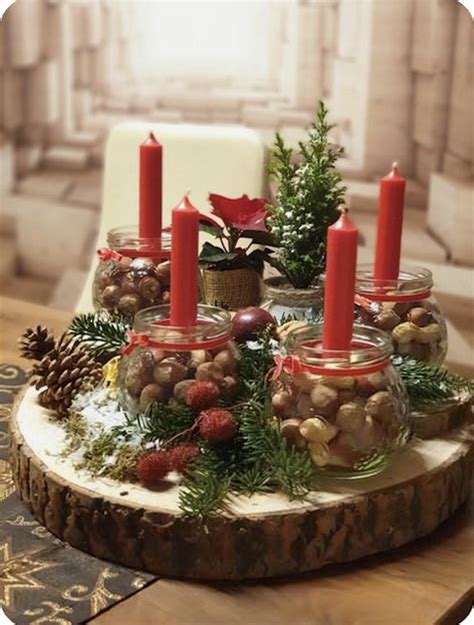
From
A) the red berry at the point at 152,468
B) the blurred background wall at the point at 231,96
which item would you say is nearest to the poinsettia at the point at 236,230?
the red berry at the point at 152,468

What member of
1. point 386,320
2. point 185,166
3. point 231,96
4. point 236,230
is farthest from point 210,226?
point 231,96

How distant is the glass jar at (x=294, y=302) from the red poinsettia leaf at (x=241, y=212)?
0.25 ft

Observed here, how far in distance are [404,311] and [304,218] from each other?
0.15m

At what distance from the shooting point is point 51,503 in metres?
0.93

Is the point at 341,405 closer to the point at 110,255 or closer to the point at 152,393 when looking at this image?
the point at 152,393

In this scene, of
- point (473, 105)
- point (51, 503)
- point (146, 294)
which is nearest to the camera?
point (51, 503)

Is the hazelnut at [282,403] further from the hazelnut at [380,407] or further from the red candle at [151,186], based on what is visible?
the red candle at [151,186]

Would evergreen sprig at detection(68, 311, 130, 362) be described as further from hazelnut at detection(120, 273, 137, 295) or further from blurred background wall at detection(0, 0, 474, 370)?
blurred background wall at detection(0, 0, 474, 370)

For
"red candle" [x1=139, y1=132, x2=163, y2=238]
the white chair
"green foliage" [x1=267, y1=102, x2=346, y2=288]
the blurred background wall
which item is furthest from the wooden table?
the blurred background wall

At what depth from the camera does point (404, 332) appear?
3.51 ft

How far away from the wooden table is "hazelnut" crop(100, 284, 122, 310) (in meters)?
0.39

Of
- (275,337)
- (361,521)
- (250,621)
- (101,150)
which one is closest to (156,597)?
(250,621)

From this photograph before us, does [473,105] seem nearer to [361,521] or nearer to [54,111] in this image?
[54,111]

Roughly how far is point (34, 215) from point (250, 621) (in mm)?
2183
